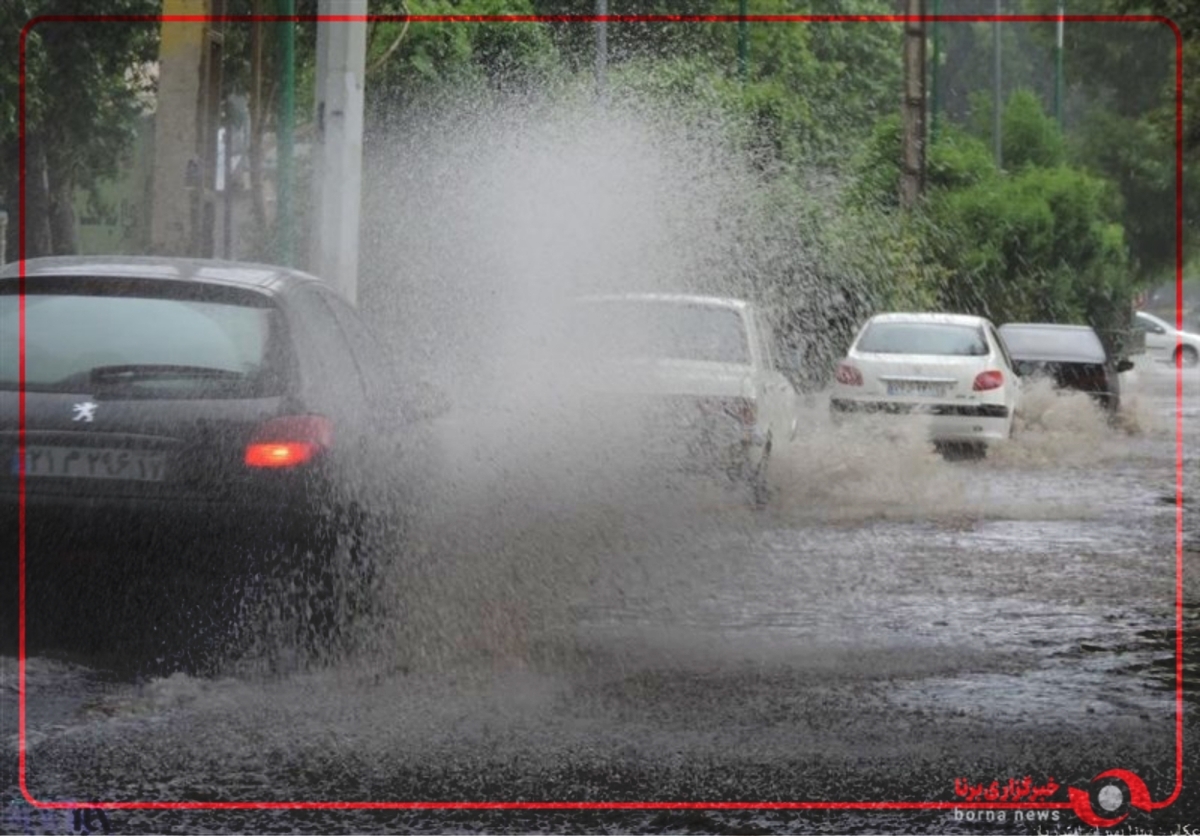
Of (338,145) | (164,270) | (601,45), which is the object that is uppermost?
(601,45)

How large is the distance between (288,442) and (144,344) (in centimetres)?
63

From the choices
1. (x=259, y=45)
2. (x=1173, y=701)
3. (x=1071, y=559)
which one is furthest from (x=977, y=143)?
(x=1173, y=701)

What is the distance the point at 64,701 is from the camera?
702 centimetres

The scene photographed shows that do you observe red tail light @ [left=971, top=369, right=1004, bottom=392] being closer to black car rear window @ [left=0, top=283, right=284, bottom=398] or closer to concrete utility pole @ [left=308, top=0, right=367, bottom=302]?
concrete utility pole @ [left=308, top=0, right=367, bottom=302]

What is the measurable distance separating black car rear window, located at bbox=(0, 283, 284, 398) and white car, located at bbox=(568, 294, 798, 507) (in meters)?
5.86

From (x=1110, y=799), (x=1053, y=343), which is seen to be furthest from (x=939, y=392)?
(x=1110, y=799)

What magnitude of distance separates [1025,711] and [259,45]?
16421 millimetres

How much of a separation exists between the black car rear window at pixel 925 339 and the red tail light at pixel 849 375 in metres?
0.41

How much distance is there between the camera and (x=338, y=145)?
15742 mm

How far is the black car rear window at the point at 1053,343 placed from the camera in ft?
82.3

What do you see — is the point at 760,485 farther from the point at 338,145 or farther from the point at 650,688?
the point at 650,688

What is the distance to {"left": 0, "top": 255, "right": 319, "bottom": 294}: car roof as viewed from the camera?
7.72 m

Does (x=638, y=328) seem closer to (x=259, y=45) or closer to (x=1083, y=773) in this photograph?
(x=1083, y=773)

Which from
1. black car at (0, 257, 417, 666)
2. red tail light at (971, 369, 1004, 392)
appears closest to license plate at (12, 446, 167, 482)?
black car at (0, 257, 417, 666)
